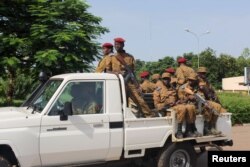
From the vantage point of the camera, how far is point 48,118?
6.91 metres

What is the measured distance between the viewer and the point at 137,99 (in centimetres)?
817

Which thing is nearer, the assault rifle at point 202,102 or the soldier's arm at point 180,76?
the assault rifle at point 202,102

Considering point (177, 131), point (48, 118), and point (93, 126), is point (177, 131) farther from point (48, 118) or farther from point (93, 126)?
point (48, 118)

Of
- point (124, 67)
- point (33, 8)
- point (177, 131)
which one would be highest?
point (33, 8)

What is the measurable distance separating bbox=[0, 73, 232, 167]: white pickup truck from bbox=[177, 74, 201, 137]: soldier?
180 millimetres

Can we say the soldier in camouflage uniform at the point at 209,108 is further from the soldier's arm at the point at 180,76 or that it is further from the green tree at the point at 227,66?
the green tree at the point at 227,66

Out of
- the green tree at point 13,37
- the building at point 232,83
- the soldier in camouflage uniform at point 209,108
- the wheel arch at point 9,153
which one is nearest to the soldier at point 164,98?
the soldier in camouflage uniform at point 209,108

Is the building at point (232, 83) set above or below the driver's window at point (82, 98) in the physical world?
below

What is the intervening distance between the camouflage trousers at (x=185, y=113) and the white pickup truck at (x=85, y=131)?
0.11m

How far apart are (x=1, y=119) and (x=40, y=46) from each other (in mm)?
7342

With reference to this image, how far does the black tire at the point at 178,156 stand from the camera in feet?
26.4

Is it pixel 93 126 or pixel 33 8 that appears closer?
pixel 93 126

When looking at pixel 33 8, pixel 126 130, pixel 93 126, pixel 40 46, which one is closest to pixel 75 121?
pixel 93 126

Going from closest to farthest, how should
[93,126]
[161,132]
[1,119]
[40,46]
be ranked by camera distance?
[1,119]
[93,126]
[161,132]
[40,46]
